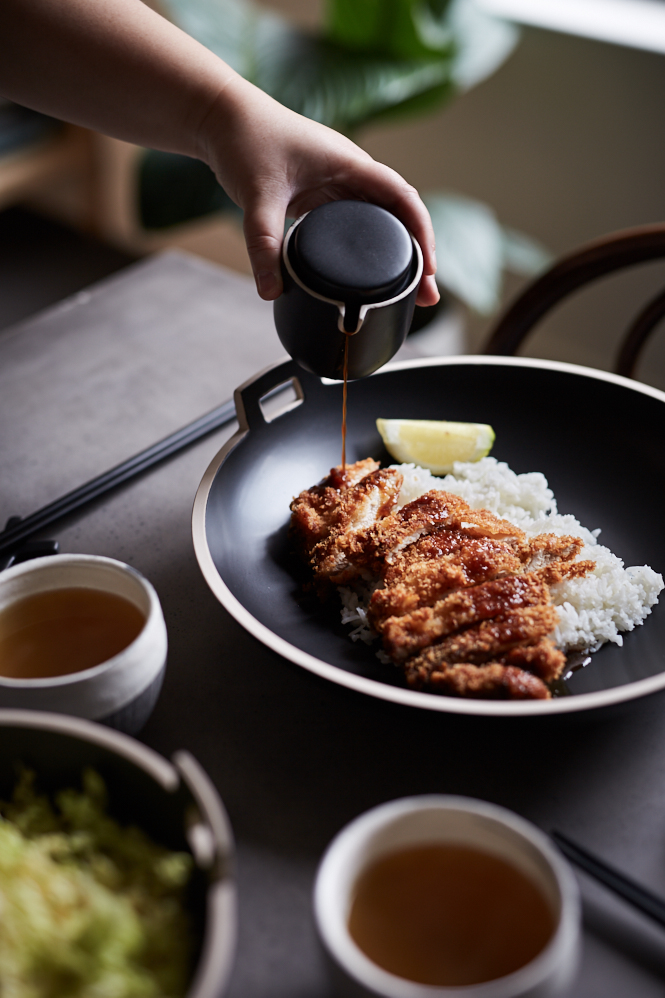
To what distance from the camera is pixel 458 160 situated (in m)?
3.35

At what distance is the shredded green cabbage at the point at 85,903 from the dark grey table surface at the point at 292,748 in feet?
0.49

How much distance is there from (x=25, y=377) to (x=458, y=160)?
2332 mm

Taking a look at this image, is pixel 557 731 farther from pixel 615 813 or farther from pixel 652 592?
pixel 652 592

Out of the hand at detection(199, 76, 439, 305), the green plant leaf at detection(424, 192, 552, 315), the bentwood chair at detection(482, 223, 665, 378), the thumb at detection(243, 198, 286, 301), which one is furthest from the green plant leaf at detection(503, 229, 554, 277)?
the thumb at detection(243, 198, 286, 301)

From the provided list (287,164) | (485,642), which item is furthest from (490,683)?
(287,164)

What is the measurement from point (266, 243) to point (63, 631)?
0.55 meters

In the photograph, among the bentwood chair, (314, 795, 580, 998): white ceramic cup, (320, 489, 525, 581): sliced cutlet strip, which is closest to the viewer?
(314, 795, 580, 998): white ceramic cup

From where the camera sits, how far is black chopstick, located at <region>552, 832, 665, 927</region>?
776mm

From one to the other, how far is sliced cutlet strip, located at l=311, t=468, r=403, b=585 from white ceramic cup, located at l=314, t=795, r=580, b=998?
440 millimetres

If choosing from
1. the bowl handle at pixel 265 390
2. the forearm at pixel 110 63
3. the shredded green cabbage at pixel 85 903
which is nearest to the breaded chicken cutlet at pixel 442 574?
the bowl handle at pixel 265 390

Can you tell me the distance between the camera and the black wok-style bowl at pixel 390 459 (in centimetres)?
103

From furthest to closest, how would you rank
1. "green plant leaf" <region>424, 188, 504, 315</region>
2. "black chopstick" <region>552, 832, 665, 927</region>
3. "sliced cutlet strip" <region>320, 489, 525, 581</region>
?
"green plant leaf" <region>424, 188, 504, 315</region>
"sliced cutlet strip" <region>320, 489, 525, 581</region>
"black chopstick" <region>552, 832, 665, 927</region>

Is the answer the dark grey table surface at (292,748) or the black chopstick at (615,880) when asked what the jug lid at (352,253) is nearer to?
the dark grey table surface at (292,748)

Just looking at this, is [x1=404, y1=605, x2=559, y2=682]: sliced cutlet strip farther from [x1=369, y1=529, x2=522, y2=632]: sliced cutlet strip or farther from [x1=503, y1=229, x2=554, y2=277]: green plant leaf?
[x1=503, y1=229, x2=554, y2=277]: green plant leaf
